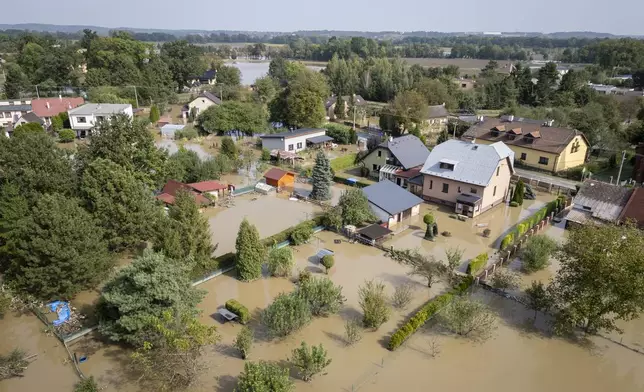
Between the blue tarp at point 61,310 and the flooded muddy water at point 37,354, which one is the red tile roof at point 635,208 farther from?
the blue tarp at point 61,310

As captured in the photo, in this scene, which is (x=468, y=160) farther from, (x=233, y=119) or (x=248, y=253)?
(x=233, y=119)

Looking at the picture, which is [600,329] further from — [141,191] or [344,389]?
[141,191]

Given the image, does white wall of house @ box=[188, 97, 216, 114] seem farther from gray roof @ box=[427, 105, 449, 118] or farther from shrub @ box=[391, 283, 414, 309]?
shrub @ box=[391, 283, 414, 309]

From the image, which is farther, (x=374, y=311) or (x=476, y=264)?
(x=476, y=264)

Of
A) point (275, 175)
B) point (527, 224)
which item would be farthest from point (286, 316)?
point (275, 175)

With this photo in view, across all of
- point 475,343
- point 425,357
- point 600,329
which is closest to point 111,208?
point 425,357

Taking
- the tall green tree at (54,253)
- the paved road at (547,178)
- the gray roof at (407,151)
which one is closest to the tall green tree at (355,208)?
the gray roof at (407,151)
